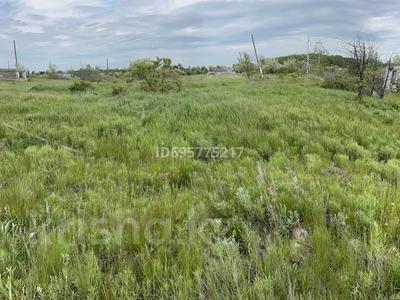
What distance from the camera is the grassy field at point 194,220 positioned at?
105 inches

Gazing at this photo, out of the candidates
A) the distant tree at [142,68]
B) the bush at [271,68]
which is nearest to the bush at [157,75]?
the distant tree at [142,68]

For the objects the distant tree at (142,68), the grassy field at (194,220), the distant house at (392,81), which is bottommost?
the grassy field at (194,220)

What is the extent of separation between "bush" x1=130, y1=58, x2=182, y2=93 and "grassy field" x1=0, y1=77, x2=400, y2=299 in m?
15.3

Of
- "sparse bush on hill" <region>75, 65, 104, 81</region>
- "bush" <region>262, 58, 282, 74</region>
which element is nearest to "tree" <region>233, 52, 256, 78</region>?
"bush" <region>262, 58, 282, 74</region>

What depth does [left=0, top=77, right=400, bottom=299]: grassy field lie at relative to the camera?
8.75ft

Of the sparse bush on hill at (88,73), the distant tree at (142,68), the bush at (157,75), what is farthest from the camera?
the sparse bush on hill at (88,73)

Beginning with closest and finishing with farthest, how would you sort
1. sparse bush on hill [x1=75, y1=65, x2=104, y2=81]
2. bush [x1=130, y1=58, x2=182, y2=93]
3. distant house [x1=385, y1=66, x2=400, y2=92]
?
bush [x1=130, y1=58, x2=182, y2=93]
distant house [x1=385, y1=66, x2=400, y2=92]
sparse bush on hill [x1=75, y1=65, x2=104, y2=81]

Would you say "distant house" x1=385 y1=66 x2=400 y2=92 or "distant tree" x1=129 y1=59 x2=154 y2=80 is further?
"distant house" x1=385 y1=66 x2=400 y2=92

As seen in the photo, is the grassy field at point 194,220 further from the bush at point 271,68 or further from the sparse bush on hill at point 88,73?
the sparse bush on hill at point 88,73

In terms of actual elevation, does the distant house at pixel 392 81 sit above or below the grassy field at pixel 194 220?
above

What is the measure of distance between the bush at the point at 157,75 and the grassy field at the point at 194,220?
50.2ft

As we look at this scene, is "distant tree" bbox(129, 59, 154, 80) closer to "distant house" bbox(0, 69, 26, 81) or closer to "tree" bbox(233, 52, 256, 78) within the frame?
"tree" bbox(233, 52, 256, 78)

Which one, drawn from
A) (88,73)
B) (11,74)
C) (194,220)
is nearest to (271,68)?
(88,73)

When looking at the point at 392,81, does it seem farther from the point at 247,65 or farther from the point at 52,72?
the point at 52,72
